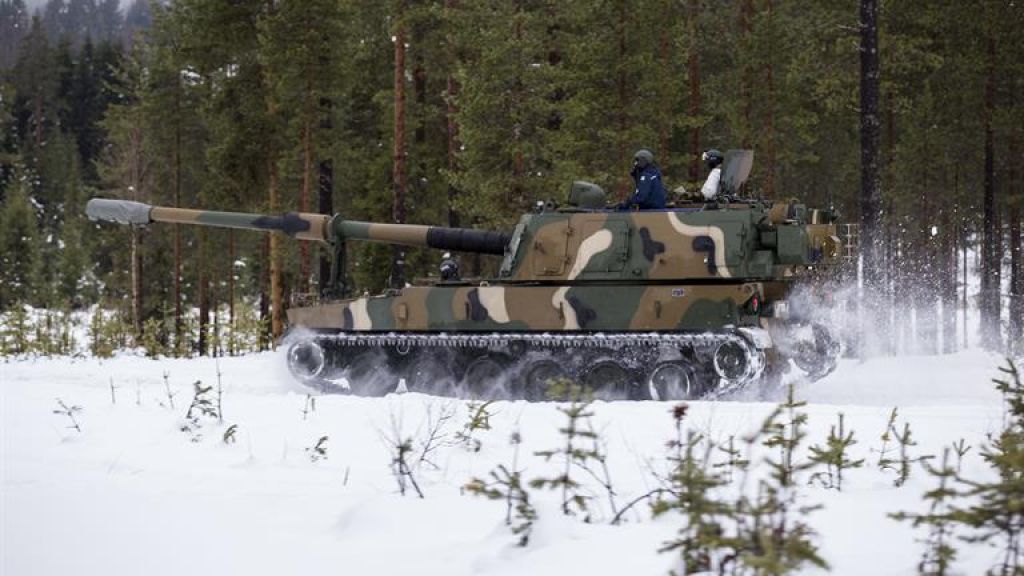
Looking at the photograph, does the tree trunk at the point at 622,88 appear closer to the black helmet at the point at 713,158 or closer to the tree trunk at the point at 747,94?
the tree trunk at the point at 747,94

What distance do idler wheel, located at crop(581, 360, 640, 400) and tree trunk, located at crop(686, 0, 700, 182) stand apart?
1268 cm

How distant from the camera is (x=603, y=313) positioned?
41.9 ft

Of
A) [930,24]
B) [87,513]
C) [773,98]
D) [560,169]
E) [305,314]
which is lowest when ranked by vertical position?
[87,513]

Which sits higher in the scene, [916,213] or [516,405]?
[916,213]

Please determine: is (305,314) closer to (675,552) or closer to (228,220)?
(228,220)

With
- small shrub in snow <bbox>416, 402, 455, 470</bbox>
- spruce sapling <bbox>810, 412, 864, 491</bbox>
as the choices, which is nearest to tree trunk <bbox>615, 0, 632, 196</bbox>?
small shrub in snow <bbox>416, 402, 455, 470</bbox>

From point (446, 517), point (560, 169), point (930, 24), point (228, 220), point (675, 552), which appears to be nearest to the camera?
point (675, 552)

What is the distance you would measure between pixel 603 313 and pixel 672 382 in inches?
48.1

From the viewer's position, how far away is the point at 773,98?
2439 cm

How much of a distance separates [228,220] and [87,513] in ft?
32.5

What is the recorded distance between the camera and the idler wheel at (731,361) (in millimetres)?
11875

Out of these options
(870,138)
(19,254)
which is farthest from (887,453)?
(19,254)

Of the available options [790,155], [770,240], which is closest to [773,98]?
[790,155]

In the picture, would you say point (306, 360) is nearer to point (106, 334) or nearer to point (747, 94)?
point (106, 334)
